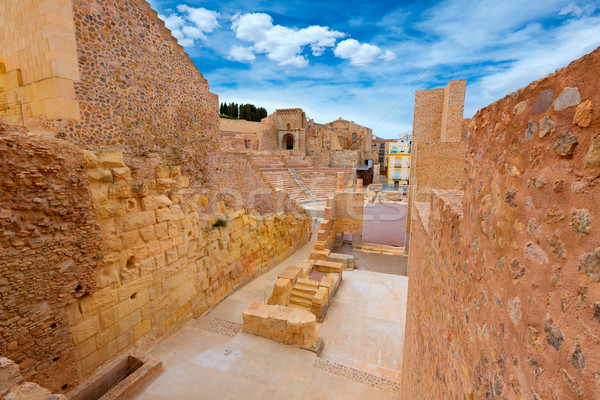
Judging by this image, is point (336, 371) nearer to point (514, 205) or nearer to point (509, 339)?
point (509, 339)

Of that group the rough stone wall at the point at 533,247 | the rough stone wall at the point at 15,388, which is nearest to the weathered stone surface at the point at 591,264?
the rough stone wall at the point at 533,247

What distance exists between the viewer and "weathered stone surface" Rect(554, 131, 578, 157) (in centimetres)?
77

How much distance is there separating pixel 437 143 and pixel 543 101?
10.1 meters

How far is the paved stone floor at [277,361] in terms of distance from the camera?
4.17 metres

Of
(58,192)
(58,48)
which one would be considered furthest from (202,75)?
(58,192)

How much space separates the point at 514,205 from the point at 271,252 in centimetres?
953

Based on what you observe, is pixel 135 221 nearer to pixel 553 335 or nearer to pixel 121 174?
pixel 121 174

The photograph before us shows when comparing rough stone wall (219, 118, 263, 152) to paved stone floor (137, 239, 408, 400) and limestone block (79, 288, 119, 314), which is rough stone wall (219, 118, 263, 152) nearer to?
paved stone floor (137, 239, 408, 400)

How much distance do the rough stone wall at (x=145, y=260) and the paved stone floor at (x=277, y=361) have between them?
0.59 meters

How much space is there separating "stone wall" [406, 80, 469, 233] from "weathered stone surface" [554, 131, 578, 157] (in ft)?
27.5

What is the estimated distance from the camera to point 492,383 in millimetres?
1221

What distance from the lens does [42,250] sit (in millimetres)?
3566

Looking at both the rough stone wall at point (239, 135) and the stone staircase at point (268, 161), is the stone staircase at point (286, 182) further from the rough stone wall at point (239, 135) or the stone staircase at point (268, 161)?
the rough stone wall at point (239, 135)

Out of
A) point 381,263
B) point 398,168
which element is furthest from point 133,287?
point 398,168
